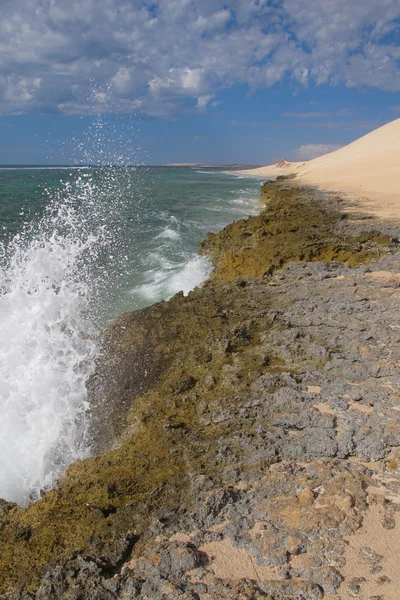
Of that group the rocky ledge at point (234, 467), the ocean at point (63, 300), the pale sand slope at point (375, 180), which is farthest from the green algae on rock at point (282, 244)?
the pale sand slope at point (375, 180)

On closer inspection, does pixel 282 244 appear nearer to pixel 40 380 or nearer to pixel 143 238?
pixel 40 380

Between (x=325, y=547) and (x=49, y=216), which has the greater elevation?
(x=49, y=216)

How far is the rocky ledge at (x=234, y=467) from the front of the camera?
115 inches

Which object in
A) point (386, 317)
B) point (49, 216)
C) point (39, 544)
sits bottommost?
point (39, 544)

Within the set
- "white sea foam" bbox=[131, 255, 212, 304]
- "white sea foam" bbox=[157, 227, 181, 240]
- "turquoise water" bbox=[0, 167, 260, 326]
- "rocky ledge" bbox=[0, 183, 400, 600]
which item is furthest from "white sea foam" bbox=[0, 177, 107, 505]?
"white sea foam" bbox=[157, 227, 181, 240]

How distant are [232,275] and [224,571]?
24.2 feet

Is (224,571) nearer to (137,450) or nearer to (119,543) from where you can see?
(119,543)

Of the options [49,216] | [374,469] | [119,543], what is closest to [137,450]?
[119,543]

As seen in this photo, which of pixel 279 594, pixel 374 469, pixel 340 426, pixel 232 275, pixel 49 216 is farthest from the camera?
pixel 49 216

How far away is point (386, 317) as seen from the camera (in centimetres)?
581

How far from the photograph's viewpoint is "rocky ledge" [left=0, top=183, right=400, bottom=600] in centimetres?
293

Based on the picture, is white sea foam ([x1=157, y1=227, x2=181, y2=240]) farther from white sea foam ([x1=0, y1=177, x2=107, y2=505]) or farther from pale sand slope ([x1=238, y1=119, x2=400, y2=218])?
white sea foam ([x1=0, y1=177, x2=107, y2=505])

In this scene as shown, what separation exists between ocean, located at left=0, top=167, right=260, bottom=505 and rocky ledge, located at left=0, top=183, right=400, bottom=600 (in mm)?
426

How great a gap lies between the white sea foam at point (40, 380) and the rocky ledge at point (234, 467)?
343 millimetres
